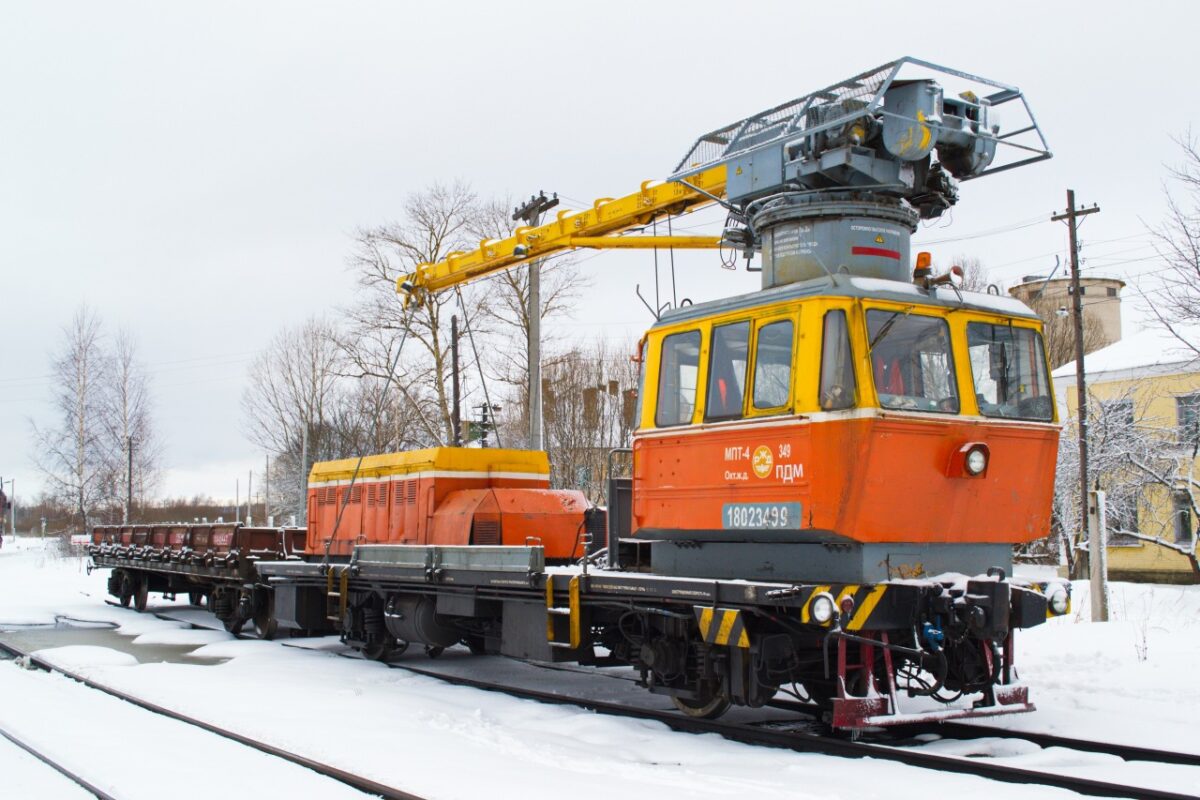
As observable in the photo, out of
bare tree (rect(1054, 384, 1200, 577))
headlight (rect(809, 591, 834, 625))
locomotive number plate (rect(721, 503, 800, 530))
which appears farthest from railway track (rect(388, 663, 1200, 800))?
bare tree (rect(1054, 384, 1200, 577))

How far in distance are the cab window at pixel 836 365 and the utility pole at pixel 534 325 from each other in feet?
40.4

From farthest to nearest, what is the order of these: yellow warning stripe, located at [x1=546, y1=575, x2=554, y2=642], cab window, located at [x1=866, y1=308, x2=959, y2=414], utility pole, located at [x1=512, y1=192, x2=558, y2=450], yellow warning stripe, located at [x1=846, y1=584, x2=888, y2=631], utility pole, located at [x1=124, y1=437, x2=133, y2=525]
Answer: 1. utility pole, located at [x1=124, y1=437, x2=133, y2=525]
2. utility pole, located at [x1=512, y1=192, x2=558, y2=450]
3. yellow warning stripe, located at [x1=546, y1=575, x2=554, y2=642]
4. cab window, located at [x1=866, y1=308, x2=959, y2=414]
5. yellow warning stripe, located at [x1=846, y1=584, x2=888, y2=631]

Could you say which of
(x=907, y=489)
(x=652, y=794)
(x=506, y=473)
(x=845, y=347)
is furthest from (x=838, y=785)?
(x=506, y=473)

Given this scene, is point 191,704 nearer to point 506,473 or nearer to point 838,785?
point 506,473

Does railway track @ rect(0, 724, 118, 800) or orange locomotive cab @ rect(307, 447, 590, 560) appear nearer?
railway track @ rect(0, 724, 118, 800)

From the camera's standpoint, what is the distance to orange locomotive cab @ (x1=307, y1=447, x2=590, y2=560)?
1256 cm

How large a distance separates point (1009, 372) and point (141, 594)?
20.3m

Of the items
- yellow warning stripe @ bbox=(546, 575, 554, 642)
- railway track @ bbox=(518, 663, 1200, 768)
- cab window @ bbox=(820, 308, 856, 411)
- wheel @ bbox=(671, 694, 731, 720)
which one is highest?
cab window @ bbox=(820, 308, 856, 411)

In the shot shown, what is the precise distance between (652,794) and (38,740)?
521cm

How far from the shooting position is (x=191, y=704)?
10156 mm

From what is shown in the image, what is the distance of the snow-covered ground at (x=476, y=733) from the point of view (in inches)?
271

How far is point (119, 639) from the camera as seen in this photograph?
55.3 ft

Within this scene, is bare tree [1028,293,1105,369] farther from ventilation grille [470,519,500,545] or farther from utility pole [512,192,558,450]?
ventilation grille [470,519,500,545]

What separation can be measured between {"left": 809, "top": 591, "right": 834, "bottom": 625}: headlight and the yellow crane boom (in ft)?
20.9
